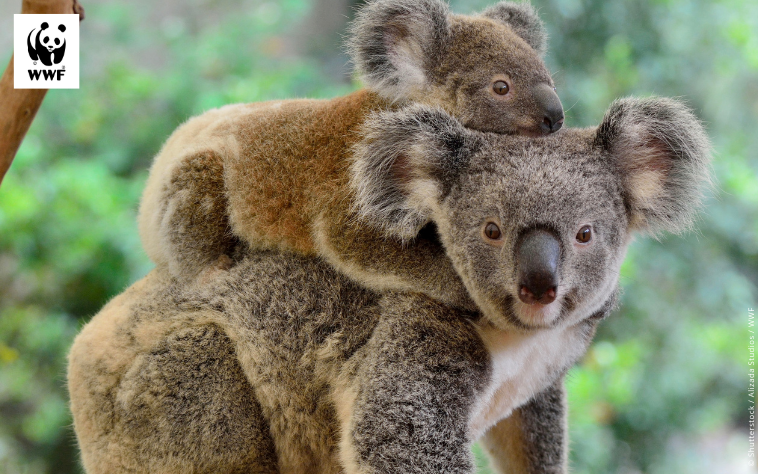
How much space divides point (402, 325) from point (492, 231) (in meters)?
0.36

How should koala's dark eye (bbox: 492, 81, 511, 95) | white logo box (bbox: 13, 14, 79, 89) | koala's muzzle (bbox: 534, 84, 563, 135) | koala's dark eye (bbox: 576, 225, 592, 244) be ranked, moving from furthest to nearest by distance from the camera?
1. white logo box (bbox: 13, 14, 79, 89)
2. koala's dark eye (bbox: 492, 81, 511, 95)
3. koala's muzzle (bbox: 534, 84, 563, 135)
4. koala's dark eye (bbox: 576, 225, 592, 244)

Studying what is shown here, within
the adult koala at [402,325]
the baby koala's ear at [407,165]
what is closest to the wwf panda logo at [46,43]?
the adult koala at [402,325]

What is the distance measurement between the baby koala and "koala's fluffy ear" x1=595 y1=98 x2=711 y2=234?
0.79 feet

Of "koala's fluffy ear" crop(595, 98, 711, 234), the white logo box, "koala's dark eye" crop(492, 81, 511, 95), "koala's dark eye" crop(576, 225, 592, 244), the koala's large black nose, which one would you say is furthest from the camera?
the white logo box

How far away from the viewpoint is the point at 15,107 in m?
2.23

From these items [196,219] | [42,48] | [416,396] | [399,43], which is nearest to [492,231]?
[416,396]

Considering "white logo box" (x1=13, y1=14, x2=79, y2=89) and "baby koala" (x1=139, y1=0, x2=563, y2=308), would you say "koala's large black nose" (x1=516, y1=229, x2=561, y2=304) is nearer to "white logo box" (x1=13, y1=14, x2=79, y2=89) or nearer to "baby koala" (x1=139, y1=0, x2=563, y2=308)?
"baby koala" (x1=139, y1=0, x2=563, y2=308)

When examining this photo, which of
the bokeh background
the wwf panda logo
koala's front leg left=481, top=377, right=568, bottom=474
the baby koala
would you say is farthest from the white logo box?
koala's front leg left=481, top=377, right=568, bottom=474

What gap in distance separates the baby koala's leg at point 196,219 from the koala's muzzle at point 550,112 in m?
1.02

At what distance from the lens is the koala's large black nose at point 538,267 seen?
1525mm

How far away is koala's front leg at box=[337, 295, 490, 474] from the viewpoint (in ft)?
5.64

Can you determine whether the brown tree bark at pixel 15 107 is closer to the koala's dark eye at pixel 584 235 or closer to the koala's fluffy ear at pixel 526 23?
the koala's fluffy ear at pixel 526 23

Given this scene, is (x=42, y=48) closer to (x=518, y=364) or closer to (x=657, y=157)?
(x=518, y=364)

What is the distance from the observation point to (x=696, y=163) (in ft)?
6.05
